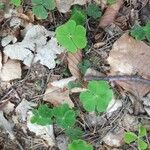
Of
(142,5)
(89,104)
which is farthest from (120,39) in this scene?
(89,104)

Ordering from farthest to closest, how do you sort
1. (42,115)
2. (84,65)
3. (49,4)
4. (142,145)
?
(49,4)
(84,65)
(42,115)
(142,145)

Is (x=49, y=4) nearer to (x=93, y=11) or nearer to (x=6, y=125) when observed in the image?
(x=93, y=11)

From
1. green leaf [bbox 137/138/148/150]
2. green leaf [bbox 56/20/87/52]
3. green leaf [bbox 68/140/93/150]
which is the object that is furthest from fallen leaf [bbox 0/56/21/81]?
green leaf [bbox 137/138/148/150]

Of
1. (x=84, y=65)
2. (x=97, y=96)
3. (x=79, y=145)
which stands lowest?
(x=79, y=145)

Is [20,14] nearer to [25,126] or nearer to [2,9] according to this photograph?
[2,9]

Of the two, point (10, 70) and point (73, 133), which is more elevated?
point (10, 70)

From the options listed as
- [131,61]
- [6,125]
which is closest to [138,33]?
[131,61]
